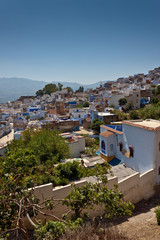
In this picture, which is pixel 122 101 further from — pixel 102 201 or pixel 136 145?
pixel 102 201

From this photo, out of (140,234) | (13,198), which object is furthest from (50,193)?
(140,234)

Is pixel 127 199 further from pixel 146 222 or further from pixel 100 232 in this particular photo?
pixel 100 232

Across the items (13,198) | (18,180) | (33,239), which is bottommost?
(33,239)

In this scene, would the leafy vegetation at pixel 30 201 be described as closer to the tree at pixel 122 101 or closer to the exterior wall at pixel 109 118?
the exterior wall at pixel 109 118

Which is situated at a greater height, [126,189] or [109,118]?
[109,118]

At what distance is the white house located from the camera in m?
10.5

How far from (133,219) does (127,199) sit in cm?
128

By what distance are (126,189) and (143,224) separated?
2084 mm

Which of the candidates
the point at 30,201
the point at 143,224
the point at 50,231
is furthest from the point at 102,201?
the point at 143,224

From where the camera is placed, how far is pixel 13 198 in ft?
18.4

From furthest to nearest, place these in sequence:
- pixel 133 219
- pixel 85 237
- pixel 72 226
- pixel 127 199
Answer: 1. pixel 127 199
2. pixel 133 219
3. pixel 85 237
4. pixel 72 226

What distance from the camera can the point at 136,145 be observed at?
39.1 ft

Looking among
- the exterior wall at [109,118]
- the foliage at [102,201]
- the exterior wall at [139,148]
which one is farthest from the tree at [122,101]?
the foliage at [102,201]

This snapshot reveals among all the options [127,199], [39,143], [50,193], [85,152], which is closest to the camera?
[50,193]
